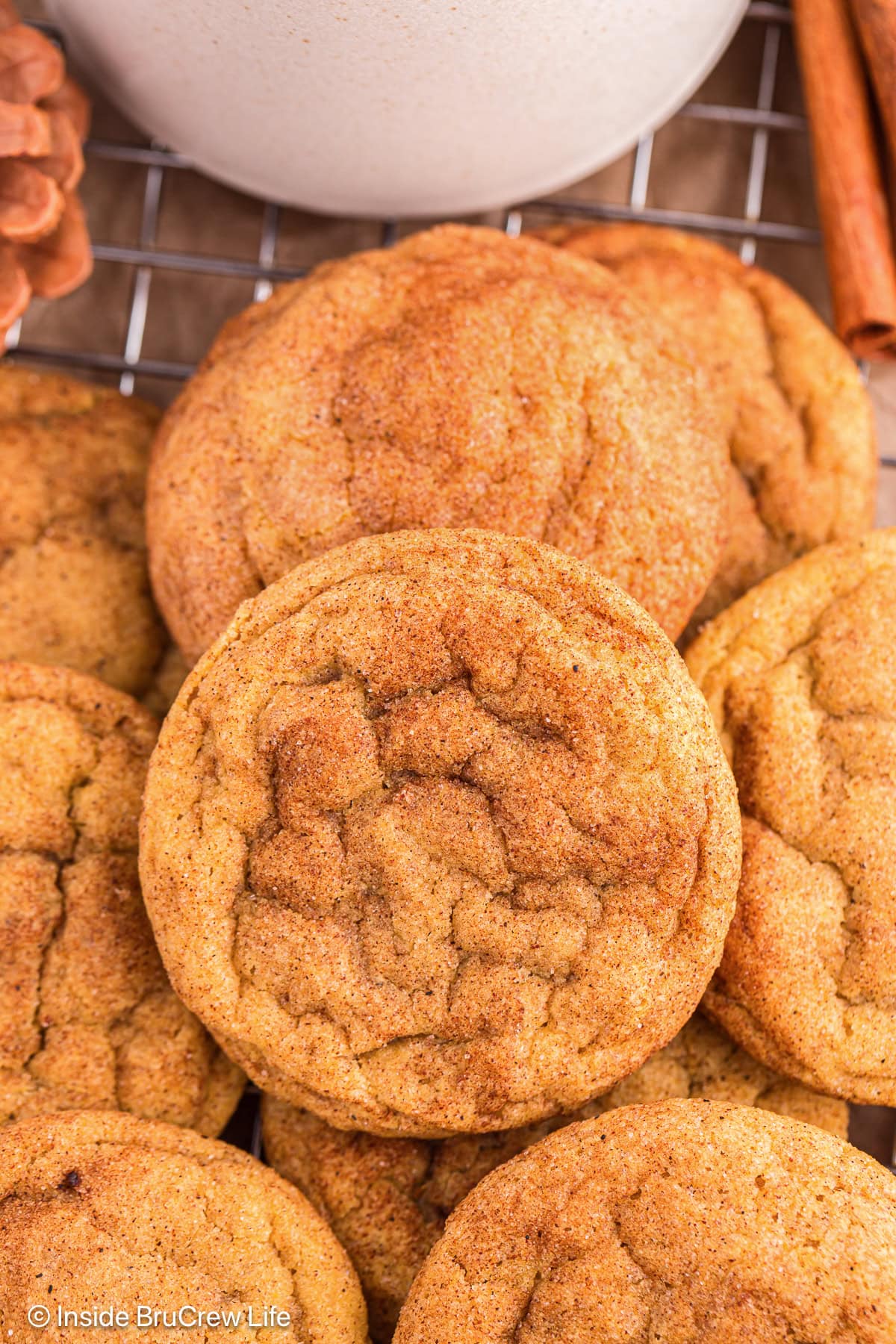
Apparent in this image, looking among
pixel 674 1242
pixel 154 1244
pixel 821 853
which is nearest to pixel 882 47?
pixel 821 853

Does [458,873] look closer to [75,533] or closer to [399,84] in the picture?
[75,533]

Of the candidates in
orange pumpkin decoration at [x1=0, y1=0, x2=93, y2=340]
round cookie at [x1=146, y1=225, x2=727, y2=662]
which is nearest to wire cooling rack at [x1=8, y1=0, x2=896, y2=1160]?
orange pumpkin decoration at [x1=0, y1=0, x2=93, y2=340]

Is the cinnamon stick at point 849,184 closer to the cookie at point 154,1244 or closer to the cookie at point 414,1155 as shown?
the cookie at point 414,1155

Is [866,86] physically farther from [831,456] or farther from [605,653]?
[605,653]

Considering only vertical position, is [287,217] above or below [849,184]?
below

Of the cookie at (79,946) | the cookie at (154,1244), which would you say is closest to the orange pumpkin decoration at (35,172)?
the cookie at (79,946)

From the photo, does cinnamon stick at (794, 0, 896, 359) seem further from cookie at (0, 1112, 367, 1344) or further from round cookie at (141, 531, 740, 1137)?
cookie at (0, 1112, 367, 1344)

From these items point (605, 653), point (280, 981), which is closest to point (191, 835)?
point (280, 981)
